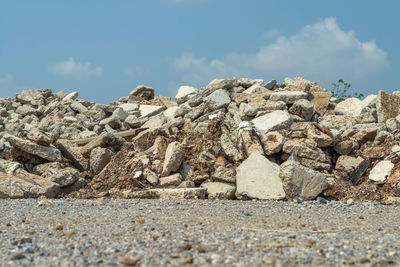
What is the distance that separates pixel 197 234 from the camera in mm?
5312

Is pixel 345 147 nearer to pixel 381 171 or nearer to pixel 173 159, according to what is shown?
pixel 381 171

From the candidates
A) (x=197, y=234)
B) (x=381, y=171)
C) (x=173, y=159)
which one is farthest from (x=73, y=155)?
(x=381, y=171)

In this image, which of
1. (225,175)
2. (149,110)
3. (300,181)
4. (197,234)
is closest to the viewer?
(197,234)

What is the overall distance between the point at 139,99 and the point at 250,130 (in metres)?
9.22

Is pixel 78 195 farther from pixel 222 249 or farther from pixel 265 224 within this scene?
pixel 222 249

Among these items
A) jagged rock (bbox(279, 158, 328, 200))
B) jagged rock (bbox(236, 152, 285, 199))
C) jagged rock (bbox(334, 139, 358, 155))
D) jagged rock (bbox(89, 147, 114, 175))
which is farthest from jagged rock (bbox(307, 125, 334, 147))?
jagged rock (bbox(89, 147, 114, 175))

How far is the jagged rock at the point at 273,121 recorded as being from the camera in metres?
11.2

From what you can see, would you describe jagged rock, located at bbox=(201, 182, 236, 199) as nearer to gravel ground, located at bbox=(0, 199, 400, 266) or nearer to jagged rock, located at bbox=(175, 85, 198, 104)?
gravel ground, located at bbox=(0, 199, 400, 266)

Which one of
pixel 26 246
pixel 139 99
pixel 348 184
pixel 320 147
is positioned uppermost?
pixel 139 99

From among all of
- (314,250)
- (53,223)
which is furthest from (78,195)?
(314,250)

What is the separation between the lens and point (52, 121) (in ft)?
52.2

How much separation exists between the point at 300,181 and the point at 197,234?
4.38m

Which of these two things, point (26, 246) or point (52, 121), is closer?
point (26, 246)

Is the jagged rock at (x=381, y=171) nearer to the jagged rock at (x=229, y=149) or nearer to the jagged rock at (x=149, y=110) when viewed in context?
the jagged rock at (x=229, y=149)
